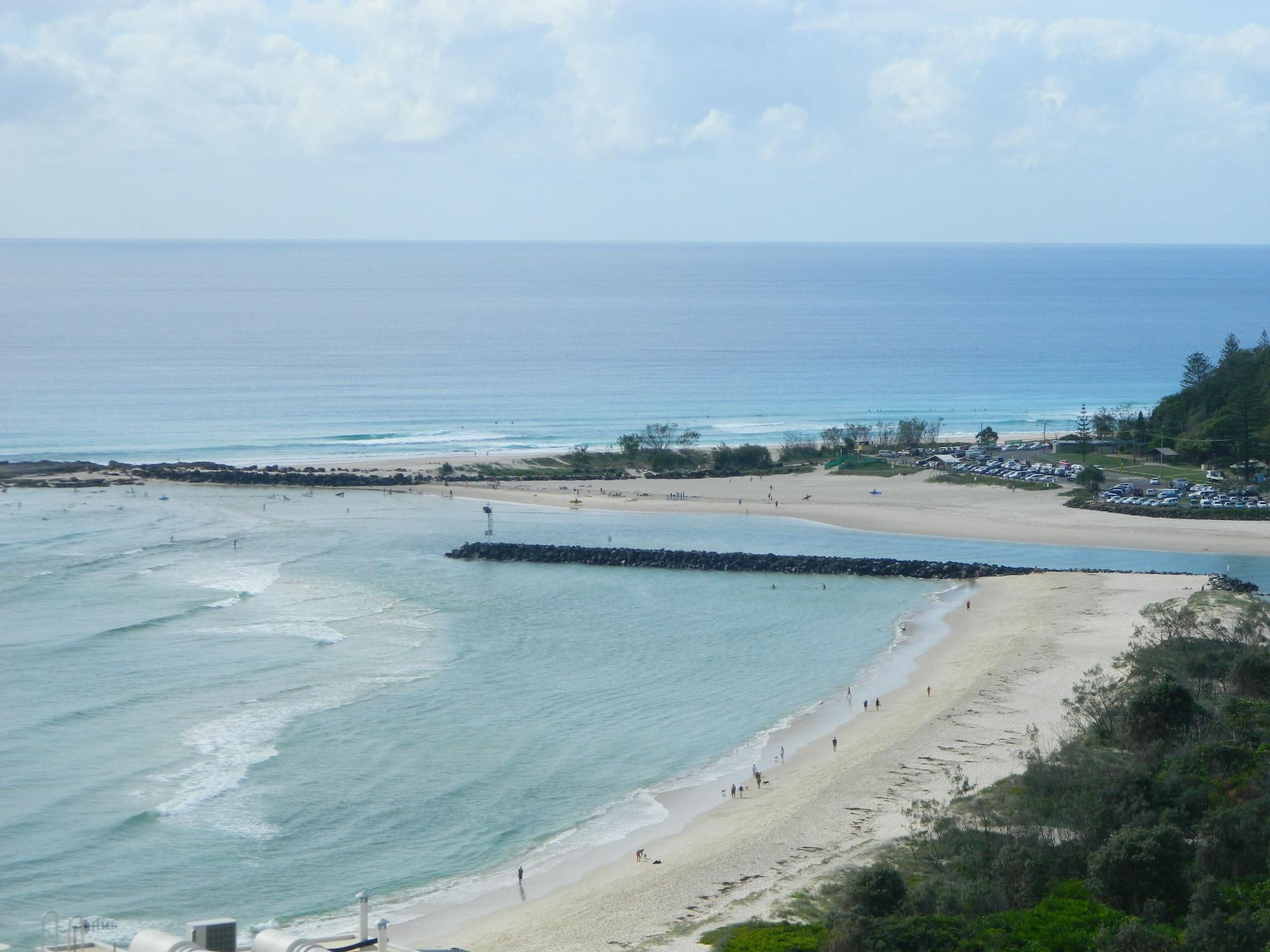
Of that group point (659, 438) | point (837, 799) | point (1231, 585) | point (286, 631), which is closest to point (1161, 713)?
point (837, 799)

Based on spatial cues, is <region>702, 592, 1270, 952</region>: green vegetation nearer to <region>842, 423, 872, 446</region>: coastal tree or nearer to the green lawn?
the green lawn

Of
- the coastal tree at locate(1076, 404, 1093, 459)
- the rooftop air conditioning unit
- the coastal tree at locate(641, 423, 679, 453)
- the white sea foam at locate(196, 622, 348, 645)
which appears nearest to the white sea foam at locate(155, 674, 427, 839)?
the white sea foam at locate(196, 622, 348, 645)

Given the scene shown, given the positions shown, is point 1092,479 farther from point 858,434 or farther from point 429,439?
point 429,439

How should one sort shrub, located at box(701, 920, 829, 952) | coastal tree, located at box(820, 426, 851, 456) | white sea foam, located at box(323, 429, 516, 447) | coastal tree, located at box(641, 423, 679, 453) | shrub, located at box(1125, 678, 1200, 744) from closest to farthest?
shrub, located at box(701, 920, 829, 952) < shrub, located at box(1125, 678, 1200, 744) < coastal tree, located at box(820, 426, 851, 456) < coastal tree, located at box(641, 423, 679, 453) < white sea foam, located at box(323, 429, 516, 447)

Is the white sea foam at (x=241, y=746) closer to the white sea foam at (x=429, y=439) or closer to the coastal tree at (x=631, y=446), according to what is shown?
the coastal tree at (x=631, y=446)

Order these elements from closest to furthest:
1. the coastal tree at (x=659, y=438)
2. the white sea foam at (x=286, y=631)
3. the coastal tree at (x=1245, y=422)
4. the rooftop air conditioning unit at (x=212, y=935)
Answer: the rooftop air conditioning unit at (x=212, y=935) < the white sea foam at (x=286, y=631) < the coastal tree at (x=1245, y=422) < the coastal tree at (x=659, y=438)

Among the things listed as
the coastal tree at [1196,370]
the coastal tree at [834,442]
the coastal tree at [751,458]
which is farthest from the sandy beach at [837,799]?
the coastal tree at [1196,370]
